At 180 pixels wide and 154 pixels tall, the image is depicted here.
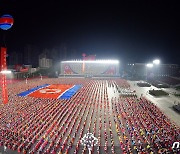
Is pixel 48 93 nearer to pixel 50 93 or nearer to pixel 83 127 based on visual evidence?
pixel 50 93

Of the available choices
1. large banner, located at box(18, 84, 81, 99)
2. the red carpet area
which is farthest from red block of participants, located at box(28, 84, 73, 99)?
the red carpet area

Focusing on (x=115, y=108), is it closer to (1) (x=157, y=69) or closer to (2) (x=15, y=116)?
(2) (x=15, y=116)

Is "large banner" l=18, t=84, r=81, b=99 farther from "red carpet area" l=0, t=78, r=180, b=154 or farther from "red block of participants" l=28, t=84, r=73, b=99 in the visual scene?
"red carpet area" l=0, t=78, r=180, b=154

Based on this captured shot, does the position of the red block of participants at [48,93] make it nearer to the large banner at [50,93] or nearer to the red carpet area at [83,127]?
the large banner at [50,93]

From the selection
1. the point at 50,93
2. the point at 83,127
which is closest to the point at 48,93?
the point at 50,93

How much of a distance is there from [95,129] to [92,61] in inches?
2640

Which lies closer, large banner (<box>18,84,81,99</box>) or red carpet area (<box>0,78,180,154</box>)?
red carpet area (<box>0,78,180,154</box>)

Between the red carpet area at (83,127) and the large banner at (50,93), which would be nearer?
the red carpet area at (83,127)

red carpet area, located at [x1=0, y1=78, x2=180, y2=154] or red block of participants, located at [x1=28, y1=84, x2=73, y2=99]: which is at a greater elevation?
red block of participants, located at [x1=28, y1=84, x2=73, y2=99]

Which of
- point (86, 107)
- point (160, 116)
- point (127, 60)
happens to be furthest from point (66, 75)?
→ point (160, 116)

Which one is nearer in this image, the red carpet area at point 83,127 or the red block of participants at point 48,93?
the red carpet area at point 83,127

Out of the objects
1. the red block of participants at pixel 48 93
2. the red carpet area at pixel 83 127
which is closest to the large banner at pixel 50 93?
the red block of participants at pixel 48 93

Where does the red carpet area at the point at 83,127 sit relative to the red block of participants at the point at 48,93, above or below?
below

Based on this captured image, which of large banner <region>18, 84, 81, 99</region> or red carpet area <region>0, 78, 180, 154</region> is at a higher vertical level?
large banner <region>18, 84, 81, 99</region>
